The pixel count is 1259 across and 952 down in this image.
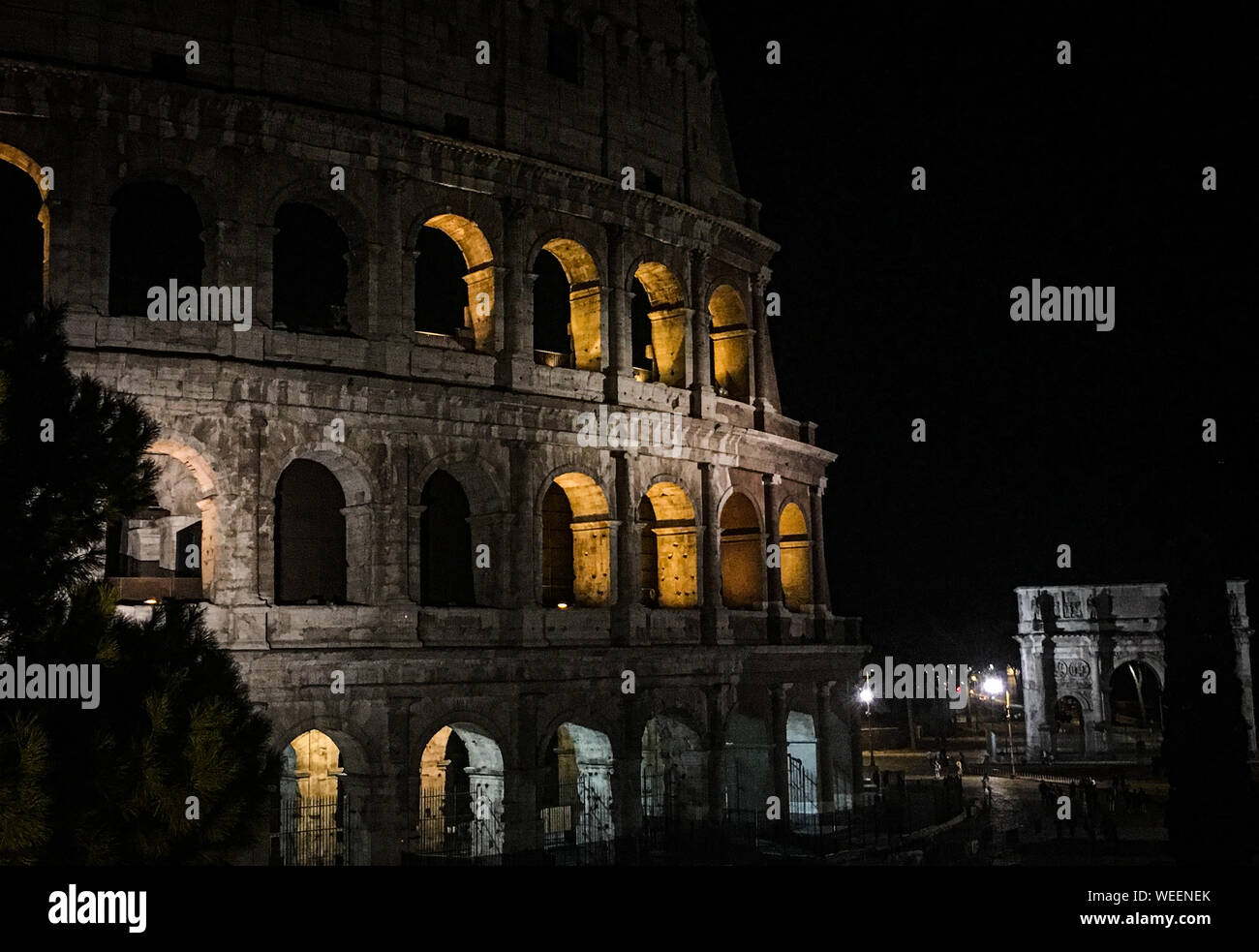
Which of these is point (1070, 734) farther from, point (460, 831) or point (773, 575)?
point (460, 831)

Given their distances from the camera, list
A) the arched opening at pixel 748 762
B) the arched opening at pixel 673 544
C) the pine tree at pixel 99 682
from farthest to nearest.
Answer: the arched opening at pixel 748 762 → the arched opening at pixel 673 544 → the pine tree at pixel 99 682

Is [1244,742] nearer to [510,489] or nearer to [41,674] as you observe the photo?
[510,489]

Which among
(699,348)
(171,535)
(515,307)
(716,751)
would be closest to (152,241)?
(171,535)

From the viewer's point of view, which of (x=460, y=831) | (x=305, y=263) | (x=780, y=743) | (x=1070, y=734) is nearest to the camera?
(x=460, y=831)

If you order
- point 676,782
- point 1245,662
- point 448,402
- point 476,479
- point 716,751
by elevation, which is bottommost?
point 676,782

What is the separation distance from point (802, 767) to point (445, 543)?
9718 millimetres

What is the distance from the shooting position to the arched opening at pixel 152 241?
27.5 m

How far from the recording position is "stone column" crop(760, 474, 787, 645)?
30281mm

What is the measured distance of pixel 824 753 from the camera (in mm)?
30844

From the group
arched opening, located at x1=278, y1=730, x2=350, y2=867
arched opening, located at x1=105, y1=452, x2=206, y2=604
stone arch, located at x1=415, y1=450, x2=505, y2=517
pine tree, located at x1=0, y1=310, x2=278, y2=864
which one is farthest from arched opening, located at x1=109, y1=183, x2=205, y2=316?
pine tree, located at x1=0, y1=310, x2=278, y2=864

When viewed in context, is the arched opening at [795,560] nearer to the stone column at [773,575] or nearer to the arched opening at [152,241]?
the stone column at [773,575]

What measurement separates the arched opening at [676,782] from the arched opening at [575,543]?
2912 mm

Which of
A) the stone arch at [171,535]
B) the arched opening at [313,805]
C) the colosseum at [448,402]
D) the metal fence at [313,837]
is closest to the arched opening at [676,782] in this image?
the colosseum at [448,402]

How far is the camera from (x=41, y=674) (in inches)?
471
